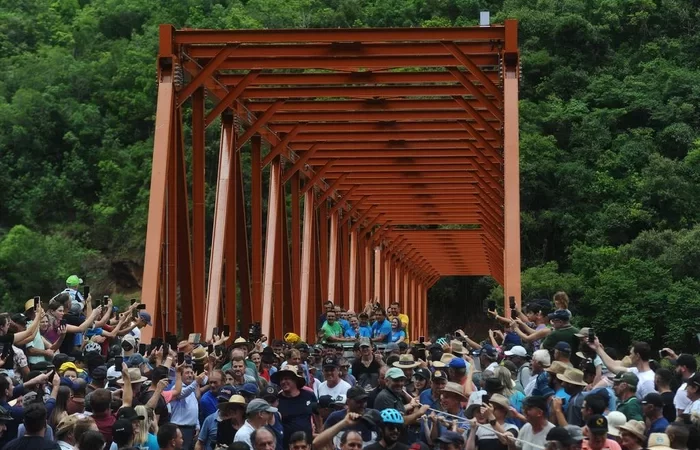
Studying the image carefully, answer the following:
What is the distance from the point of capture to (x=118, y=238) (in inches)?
2739

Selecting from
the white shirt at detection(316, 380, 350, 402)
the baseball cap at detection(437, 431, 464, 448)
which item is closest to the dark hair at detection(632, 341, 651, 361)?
the white shirt at detection(316, 380, 350, 402)

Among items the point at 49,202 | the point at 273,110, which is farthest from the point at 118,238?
the point at 273,110

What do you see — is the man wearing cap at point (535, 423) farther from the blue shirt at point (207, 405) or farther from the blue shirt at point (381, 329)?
the blue shirt at point (381, 329)

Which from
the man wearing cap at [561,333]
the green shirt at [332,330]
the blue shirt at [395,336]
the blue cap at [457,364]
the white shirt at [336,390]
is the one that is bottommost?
the white shirt at [336,390]

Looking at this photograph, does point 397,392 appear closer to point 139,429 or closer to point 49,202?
point 139,429

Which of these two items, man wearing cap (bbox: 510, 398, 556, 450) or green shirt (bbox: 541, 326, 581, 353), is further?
green shirt (bbox: 541, 326, 581, 353)

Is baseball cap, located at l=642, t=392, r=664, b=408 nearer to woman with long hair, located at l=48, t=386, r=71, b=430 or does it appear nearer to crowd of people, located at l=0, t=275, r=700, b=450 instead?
crowd of people, located at l=0, t=275, r=700, b=450

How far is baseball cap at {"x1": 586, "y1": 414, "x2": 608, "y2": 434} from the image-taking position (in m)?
9.75

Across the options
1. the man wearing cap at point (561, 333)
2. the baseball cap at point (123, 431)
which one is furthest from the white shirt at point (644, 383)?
the baseball cap at point (123, 431)

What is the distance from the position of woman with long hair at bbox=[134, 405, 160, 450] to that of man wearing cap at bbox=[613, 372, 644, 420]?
3.80 meters

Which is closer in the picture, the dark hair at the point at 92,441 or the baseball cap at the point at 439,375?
the dark hair at the point at 92,441

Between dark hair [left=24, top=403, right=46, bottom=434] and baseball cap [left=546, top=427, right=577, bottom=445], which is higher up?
dark hair [left=24, top=403, right=46, bottom=434]

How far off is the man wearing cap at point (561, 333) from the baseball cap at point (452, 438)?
9.79 feet

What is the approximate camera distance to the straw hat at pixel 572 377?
1182cm
